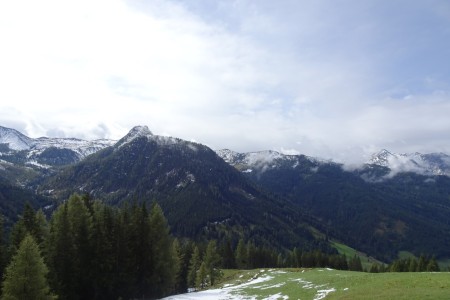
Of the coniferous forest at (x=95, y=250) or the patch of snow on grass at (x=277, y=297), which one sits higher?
the coniferous forest at (x=95, y=250)

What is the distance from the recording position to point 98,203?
72.6 metres

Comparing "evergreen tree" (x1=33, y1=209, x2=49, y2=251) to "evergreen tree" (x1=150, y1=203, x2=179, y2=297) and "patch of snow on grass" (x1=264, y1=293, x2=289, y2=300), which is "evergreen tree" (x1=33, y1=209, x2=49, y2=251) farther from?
"patch of snow on grass" (x1=264, y1=293, x2=289, y2=300)

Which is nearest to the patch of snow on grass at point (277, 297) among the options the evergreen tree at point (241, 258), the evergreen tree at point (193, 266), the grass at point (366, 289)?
the grass at point (366, 289)

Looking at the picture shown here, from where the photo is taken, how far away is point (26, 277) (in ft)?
138

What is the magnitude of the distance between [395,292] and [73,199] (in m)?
46.4

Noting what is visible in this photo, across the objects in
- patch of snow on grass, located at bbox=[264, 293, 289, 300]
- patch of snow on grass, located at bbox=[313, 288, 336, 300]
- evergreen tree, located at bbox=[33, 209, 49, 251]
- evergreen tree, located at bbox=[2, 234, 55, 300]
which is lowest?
patch of snow on grass, located at bbox=[264, 293, 289, 300]

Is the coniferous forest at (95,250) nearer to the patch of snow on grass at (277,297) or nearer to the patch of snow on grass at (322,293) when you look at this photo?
the patch of snow on grass at (277,297)

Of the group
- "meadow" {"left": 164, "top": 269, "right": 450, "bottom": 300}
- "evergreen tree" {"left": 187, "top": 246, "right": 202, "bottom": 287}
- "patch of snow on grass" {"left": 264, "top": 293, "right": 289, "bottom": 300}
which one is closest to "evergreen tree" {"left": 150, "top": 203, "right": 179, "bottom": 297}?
"meadow" {"left": 164, "top": 269, "right": 450, "bottom": 300}

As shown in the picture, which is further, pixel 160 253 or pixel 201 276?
pixel 201 276

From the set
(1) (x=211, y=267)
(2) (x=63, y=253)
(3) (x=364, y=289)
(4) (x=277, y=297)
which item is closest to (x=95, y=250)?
(2) (x=63, y=253)

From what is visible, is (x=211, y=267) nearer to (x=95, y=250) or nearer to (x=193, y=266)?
(x=193, y=266)

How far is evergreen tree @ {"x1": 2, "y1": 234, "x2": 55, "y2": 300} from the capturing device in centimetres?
4194

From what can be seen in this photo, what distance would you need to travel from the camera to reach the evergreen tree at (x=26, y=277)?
41.9 m

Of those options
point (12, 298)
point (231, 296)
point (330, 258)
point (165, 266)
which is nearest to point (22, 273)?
point (12, 298)
